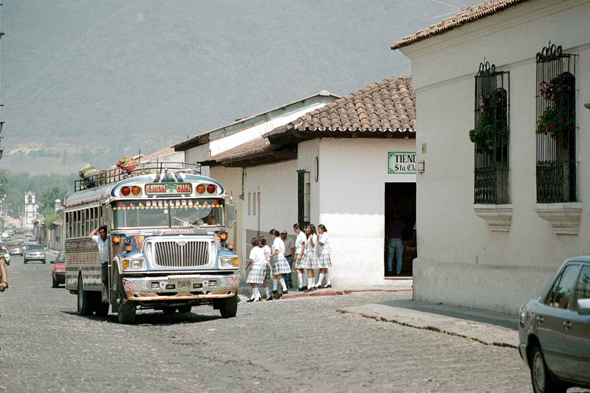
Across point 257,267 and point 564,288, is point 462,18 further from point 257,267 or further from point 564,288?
point 564,288

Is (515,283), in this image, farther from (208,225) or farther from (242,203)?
(242,203)

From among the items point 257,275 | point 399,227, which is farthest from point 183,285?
point 399,227

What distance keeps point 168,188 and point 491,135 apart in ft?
22.5

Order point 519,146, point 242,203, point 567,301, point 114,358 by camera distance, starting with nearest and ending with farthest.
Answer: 1. point 567,301
2. point 114,358
3. point 519,146
4. point 242,203

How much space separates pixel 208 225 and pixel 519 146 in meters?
6.84

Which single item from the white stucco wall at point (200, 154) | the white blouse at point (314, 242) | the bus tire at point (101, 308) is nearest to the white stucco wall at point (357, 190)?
the white blouse at point (314, 242)

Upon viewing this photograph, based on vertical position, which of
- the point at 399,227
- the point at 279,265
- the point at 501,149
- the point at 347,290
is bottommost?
the point at 347,290

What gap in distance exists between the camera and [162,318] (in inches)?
893

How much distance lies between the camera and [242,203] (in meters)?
41.7

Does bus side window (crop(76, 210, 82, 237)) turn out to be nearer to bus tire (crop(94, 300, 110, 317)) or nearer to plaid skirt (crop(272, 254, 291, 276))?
bus tire (crop(94, 300, 110, 317))

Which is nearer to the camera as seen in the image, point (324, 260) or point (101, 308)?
point (101, 308)

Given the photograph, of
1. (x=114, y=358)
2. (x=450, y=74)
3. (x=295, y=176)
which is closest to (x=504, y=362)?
(x=114, y=358)

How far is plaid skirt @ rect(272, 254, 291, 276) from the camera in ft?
90.8

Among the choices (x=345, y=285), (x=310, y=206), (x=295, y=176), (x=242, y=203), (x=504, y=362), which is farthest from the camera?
(x=242, y=203)
